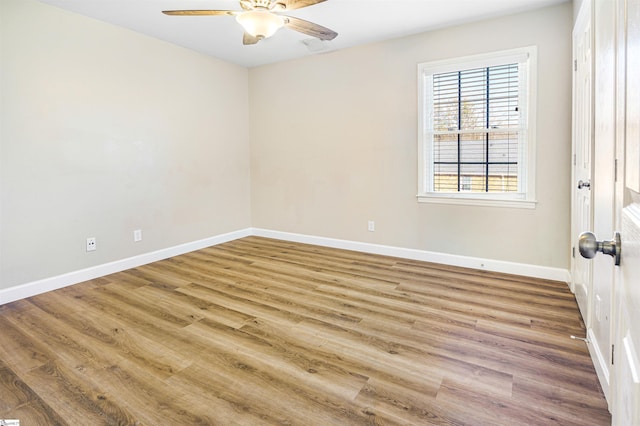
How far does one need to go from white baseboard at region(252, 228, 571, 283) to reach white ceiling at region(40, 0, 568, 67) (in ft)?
7.71

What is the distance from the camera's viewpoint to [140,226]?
13.4 feet

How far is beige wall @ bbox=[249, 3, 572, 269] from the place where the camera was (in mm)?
3355

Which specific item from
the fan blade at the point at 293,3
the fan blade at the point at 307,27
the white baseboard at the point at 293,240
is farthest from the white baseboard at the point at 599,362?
the fan blade at the point at 307,27

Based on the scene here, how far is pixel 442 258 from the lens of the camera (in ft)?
13.2

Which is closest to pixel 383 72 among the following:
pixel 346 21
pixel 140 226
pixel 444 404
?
pixel 346 21

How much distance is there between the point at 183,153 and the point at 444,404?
12.9 ft

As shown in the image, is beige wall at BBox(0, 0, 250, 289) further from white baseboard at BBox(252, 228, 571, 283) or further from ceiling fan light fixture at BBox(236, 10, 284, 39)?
ceiling fan light fixture at BBox(236, 10, 284, 39)

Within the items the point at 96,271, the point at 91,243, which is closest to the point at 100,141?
the point at 91,243

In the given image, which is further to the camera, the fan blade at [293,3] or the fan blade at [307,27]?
the fan blade at [307,27]

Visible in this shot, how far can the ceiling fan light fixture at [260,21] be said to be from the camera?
253 cm

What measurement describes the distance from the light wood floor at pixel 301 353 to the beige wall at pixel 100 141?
54 centimetres

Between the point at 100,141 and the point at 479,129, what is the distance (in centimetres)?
378

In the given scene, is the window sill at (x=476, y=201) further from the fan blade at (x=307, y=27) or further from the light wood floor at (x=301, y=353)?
the fan blade at (x=307, y=27)

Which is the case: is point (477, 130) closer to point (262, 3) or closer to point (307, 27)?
point (307, 27)
